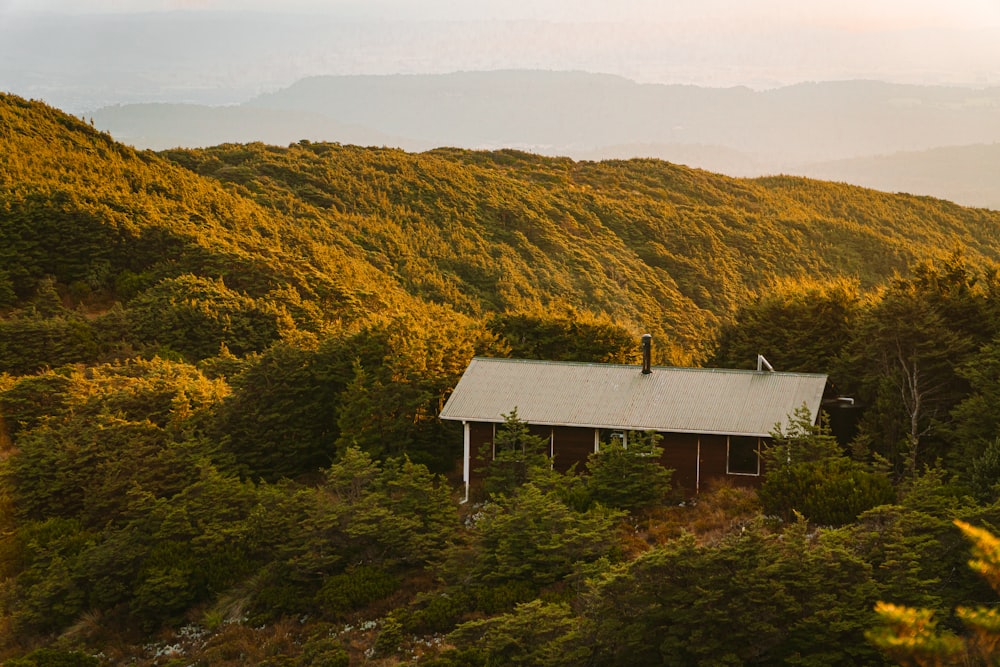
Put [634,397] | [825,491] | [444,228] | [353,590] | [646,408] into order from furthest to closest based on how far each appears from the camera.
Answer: [444,228], [634,397], [646,408], [825,491], [353,590]

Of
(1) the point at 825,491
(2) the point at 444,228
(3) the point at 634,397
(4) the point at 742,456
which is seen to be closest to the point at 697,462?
(4) the point at 742,456

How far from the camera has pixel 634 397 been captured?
26359 millimetres

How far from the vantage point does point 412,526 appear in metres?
21.7

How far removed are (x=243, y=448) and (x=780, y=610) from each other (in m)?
18.7

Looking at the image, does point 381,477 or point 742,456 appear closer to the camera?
point 381,477

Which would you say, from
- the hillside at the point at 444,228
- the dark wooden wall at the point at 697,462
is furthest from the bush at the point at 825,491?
the hillside at the point at 444,228

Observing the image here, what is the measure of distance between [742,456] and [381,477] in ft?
28.8

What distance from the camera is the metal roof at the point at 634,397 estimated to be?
2519 centimetres

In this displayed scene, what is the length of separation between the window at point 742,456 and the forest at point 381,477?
3.86ft

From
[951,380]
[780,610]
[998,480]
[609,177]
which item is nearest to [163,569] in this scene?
[780,610]

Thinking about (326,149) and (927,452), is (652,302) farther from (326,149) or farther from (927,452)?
(927,452)

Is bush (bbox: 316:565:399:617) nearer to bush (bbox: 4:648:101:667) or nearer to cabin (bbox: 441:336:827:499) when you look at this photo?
bush (bbox: 4:648:101:667)

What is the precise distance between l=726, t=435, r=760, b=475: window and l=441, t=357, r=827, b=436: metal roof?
42 centimetres

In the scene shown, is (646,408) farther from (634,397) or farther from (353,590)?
(353,590)
